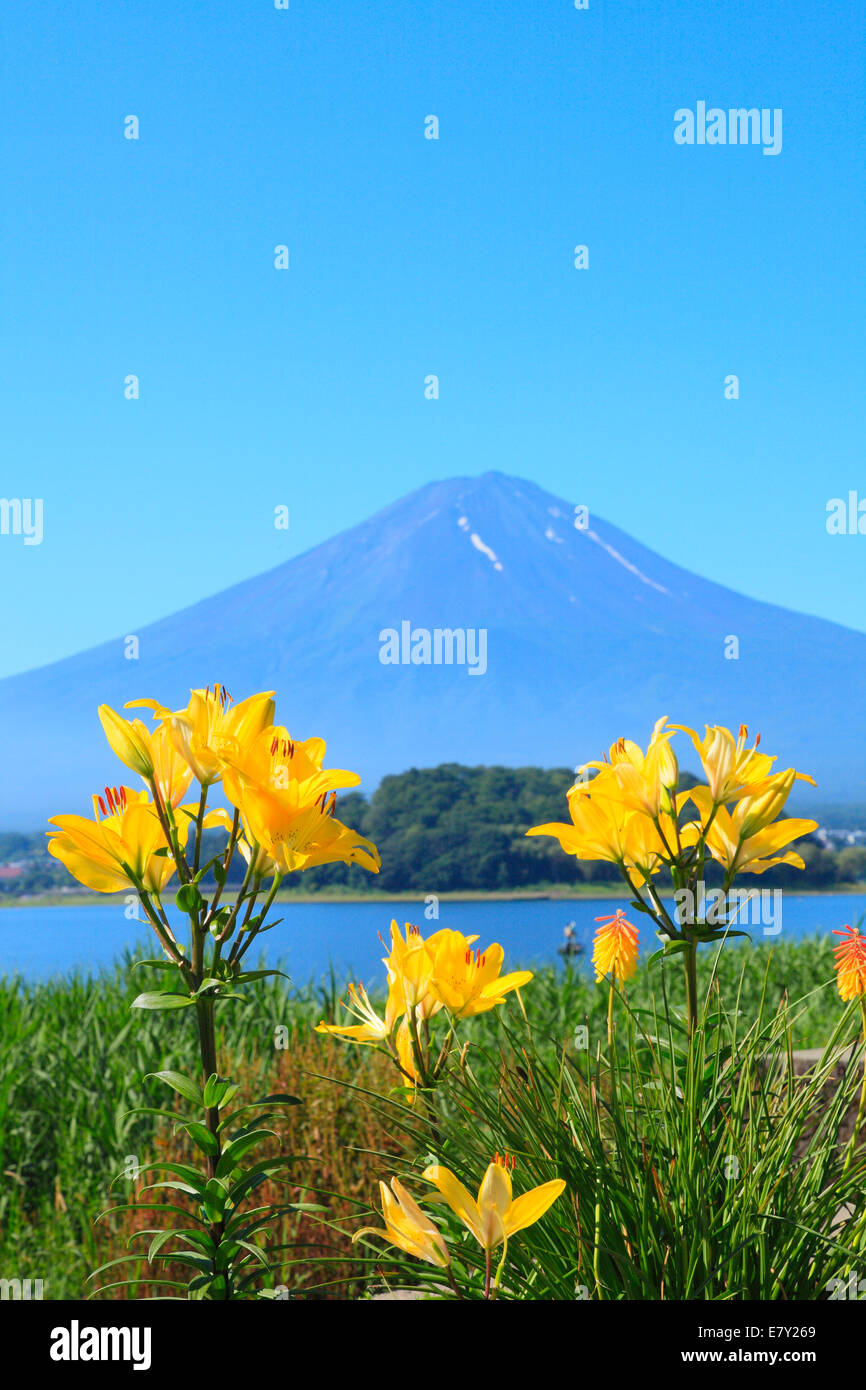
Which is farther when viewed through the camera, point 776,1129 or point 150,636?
point 150,636

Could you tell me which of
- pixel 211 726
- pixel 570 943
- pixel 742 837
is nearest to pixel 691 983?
pixel 742 837

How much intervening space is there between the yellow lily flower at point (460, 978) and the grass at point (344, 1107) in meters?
0.04

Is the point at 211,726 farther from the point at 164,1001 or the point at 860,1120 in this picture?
the point at 860,1120

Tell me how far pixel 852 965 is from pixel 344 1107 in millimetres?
2396

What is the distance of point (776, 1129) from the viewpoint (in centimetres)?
175

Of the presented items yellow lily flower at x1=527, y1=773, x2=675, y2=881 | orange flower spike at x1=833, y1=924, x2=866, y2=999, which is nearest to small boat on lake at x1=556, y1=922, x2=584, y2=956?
orange flower spike at x1=833, y1=924, x2=866, y2=999

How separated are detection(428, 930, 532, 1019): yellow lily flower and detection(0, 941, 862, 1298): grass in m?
0.04

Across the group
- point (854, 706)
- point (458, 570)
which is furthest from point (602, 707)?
point (854, 706)

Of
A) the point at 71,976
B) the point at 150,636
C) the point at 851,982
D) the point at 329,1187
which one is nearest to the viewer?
the point at 851,982

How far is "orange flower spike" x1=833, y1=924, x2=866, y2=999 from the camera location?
6.48 feet

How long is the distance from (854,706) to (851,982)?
116 meters

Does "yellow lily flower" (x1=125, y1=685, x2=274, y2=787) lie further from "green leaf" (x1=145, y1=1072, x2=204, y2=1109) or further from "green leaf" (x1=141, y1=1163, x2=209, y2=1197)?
"green leaf" (x1=141, y1=1163, x2=209, y2=1197)
